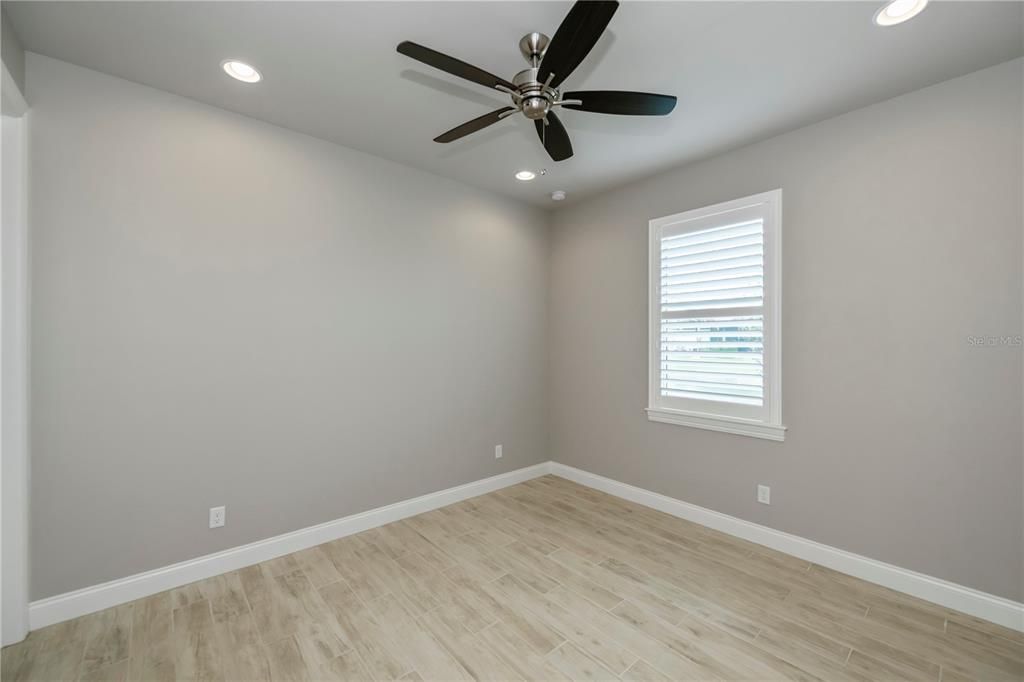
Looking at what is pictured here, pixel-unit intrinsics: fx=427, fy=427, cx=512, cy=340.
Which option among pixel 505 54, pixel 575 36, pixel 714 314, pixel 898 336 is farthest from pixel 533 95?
pixel 898 336

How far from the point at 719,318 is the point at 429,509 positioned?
8.83 ft

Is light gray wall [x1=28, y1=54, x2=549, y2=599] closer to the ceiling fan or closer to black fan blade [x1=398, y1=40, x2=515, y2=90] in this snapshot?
the ceiling fan

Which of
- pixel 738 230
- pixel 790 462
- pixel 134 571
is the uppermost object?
pixel 738 230

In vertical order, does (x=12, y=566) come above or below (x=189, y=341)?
below

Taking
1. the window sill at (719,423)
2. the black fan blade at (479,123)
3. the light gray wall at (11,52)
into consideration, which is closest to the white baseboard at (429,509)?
the window sill at (719,423)

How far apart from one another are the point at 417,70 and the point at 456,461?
2.87 meters

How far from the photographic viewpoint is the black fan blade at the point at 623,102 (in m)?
1.82

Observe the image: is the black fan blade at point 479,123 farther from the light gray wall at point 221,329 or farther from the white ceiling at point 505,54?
the light gray wall at point 221,329

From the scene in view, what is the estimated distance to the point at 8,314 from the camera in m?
1.91

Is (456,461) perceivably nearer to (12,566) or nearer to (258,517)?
(258,517)

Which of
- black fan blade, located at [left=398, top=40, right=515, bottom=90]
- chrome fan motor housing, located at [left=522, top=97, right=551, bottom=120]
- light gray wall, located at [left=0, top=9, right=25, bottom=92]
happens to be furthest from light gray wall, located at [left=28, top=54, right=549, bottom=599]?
chrome fan motor housing, located at [left=522, top=97, right=551, bottom=120]

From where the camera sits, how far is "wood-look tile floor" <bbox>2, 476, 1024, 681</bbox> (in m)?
1.83

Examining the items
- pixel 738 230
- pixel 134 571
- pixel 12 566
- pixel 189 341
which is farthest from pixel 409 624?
pixel 738 230

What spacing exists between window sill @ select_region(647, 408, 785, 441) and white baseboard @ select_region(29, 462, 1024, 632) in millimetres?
620
